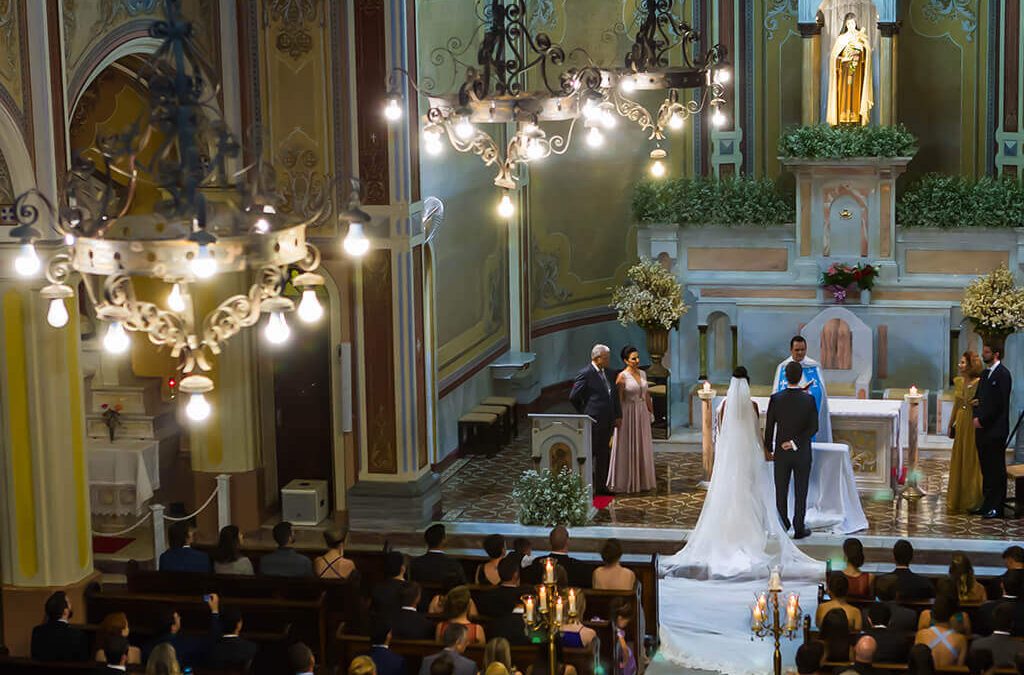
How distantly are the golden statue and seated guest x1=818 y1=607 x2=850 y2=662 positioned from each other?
400 inches

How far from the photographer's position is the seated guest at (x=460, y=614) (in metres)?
9.90

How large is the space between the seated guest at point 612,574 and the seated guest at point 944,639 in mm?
2250

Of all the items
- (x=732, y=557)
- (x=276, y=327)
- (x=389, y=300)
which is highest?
(x=276, y=327)

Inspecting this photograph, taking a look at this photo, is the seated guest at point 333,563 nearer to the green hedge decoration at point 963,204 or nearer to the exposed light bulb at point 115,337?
the exposed light bulb at point 115,337

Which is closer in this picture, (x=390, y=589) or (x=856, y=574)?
(x=390, y=589)

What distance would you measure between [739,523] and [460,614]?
4338 mm

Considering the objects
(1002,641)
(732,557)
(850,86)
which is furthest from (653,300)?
(1002,641)

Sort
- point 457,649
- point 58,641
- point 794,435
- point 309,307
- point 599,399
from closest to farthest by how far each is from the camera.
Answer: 1. point 309,307
2. point 457,649
3. point 58,641
4. point 794,435
5. point 599,399

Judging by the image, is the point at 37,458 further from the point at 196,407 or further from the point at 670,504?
the point at 670,504

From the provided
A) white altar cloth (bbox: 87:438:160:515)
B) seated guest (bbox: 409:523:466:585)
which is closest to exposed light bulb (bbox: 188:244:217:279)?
seated guest (bbox: 409:523:466:585)

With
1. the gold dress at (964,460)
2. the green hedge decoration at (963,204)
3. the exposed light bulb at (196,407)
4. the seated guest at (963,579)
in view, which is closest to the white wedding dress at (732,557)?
the gold dress at (964,460)

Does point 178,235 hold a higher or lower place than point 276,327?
higher

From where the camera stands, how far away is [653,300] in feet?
59.0

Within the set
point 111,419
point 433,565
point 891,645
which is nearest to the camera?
point 891,645
